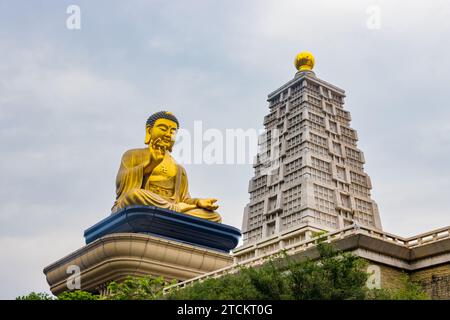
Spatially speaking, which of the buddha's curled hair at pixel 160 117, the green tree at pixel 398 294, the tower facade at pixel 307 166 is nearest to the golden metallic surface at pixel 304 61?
the tower facade at pixel 307 166

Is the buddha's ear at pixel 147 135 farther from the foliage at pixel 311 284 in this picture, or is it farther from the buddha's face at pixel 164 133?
the foliage at pixel 311 284

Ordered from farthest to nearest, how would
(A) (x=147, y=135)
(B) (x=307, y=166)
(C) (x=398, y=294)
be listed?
(B) (x=307, y=166)
(A) (x=147, y=135)
(C) (x=398, y=294)

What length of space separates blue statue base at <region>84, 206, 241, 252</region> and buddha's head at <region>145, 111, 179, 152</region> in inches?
236

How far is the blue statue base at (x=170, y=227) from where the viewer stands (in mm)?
34531

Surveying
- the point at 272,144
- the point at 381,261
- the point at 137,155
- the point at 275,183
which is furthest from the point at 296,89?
the point at 381,261

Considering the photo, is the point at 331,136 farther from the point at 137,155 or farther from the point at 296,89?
the point at 137,155

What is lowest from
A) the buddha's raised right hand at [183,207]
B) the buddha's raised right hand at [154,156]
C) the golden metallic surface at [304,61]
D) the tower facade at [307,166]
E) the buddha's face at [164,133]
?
the buddha's raised right hand at [183,207]

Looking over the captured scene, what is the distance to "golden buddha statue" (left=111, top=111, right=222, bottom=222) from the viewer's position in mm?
37438

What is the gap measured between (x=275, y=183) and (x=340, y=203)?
7.54 metres

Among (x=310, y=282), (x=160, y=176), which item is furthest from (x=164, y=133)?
(x=310, y=282)

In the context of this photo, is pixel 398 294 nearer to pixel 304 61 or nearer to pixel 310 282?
pixel 310 282

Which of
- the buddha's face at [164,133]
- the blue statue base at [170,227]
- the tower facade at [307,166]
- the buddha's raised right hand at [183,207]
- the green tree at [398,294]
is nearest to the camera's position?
the green tree at [398,294]

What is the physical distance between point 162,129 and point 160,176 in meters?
3.06

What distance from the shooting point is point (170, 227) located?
115ft
